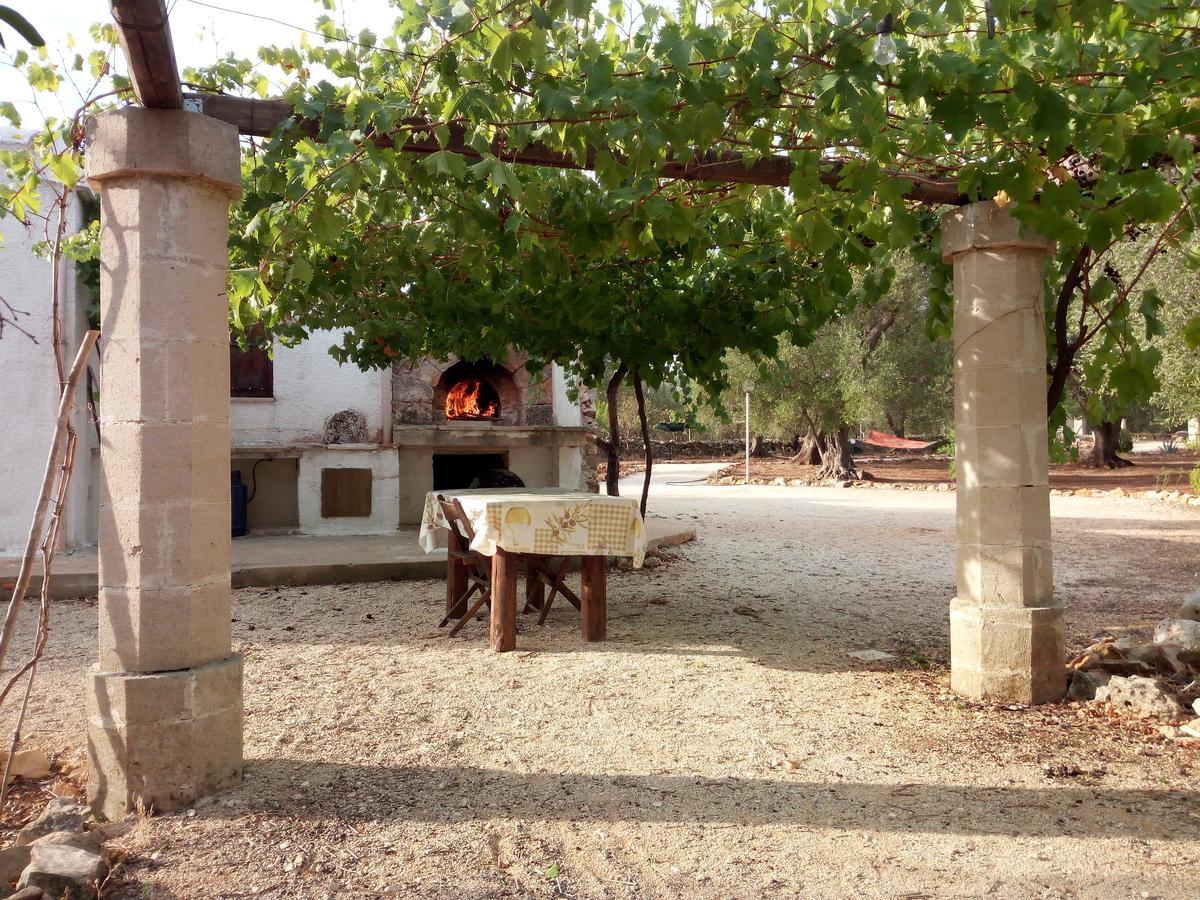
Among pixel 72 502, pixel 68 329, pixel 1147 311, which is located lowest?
pixel 72 502

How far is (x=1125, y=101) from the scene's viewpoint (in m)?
3.31

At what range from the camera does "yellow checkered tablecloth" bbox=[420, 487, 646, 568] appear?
564 cm

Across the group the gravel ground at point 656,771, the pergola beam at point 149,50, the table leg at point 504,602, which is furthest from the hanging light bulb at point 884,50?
the table leg at point 504,602

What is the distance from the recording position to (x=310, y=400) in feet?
38.7

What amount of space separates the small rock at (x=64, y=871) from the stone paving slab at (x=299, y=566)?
6060mm

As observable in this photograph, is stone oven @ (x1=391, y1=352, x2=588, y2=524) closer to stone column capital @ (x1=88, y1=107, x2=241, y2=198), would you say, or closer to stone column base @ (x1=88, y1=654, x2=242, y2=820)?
stone column capital @ (x1=88, y1=107, x2=241, y2=198)

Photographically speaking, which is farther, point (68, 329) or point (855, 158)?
point (68, 329)

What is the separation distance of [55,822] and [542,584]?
442cm

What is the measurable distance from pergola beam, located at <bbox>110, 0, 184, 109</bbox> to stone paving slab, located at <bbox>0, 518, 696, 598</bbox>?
19.7 feet

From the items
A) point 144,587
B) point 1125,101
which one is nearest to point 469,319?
point 144,587

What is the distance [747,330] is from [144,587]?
521cm

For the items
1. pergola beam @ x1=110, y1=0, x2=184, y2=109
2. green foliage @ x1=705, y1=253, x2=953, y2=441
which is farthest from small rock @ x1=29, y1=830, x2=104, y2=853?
green foliage @ x1=705, y1=253, x2=953, y2=441

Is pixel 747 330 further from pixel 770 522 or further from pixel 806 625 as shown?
pixel 770 522

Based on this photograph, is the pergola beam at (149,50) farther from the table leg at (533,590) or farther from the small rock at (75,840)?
the table leg at (533,590)
